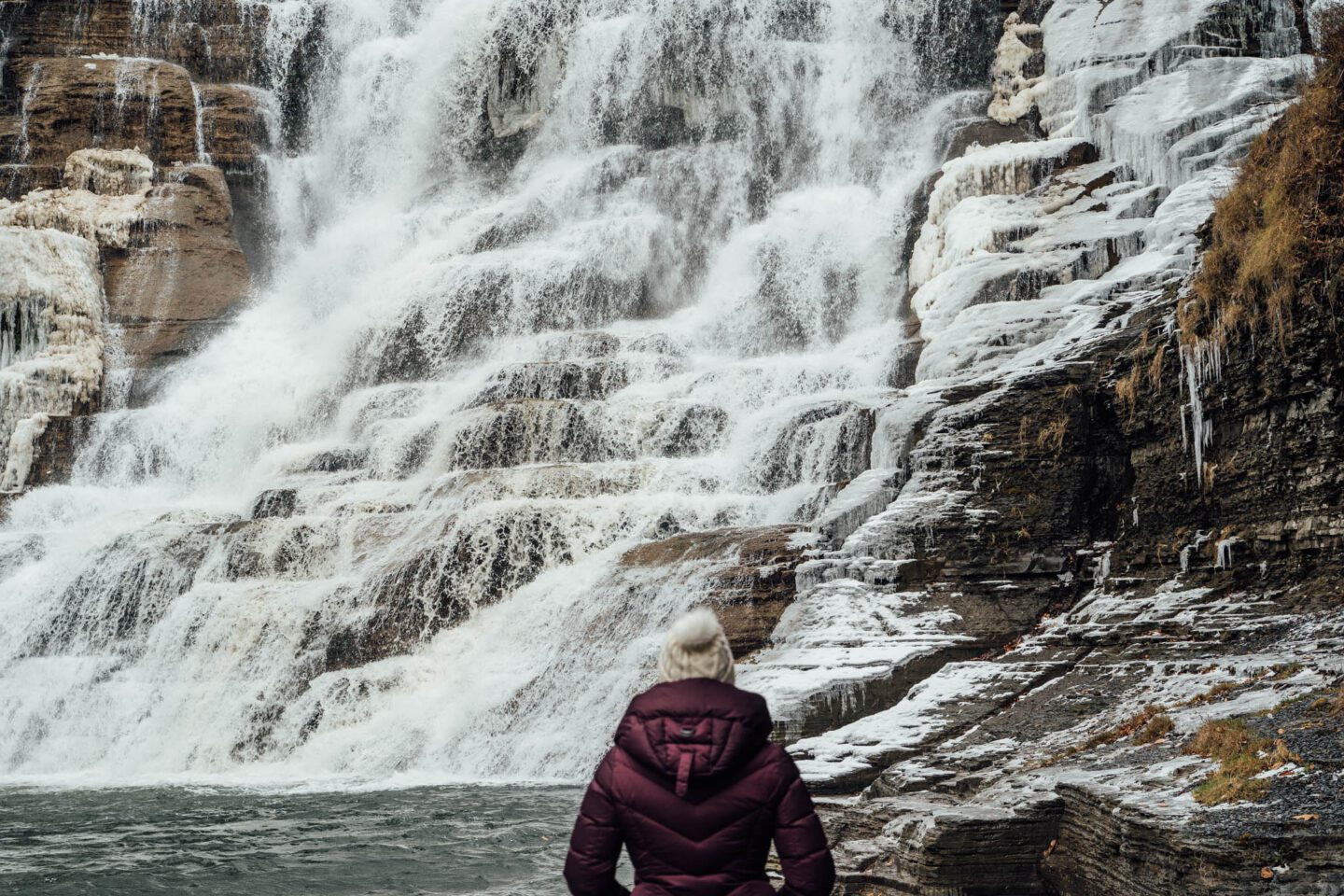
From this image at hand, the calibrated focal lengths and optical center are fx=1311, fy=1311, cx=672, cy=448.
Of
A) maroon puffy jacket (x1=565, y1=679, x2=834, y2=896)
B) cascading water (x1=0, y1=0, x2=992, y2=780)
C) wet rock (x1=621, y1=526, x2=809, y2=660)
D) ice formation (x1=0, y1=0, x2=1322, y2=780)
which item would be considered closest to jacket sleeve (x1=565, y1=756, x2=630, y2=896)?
maroon puffy jacket (x1=565, y1=679, x2=834, y2=896)

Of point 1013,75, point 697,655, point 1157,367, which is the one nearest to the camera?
point 697,655

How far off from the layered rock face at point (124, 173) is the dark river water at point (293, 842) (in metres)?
19.5

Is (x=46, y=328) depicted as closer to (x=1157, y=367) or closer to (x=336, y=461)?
(x=336, y=461)

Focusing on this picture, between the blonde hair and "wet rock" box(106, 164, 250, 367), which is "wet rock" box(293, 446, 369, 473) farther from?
the blonde hair

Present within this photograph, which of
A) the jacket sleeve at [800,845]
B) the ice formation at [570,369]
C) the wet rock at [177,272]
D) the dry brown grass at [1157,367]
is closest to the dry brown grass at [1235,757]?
the ice formation at [570,369]

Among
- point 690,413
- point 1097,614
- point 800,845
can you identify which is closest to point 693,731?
point 800,845

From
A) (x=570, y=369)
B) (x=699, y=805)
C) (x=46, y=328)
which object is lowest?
(x=699, y=805)

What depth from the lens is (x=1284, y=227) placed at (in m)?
11.8

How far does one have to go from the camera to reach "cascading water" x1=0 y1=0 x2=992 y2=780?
18.3 metres

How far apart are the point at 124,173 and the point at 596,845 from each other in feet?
128

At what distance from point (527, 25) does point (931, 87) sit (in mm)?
13370

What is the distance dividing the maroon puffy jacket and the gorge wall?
3493 millimetres

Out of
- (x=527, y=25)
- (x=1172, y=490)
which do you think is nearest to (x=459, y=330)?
(x=527, y=25)

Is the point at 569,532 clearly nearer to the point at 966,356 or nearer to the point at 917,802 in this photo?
the point at 966,356
